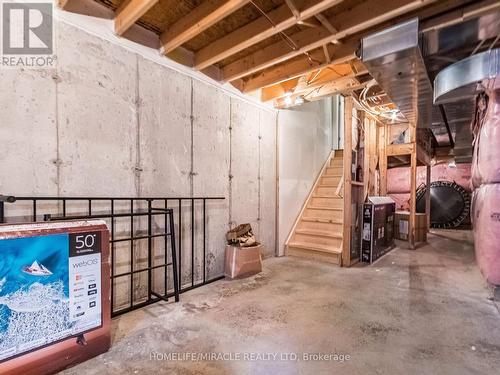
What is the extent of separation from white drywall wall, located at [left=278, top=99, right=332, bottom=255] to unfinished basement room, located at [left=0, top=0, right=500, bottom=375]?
0.49 m

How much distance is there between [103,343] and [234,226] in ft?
6.88

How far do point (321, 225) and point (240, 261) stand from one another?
198 centimetres

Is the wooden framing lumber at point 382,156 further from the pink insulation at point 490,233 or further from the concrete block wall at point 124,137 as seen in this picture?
the concrete block wall at point 124,137

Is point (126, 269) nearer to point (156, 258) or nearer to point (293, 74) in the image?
point (156, 258)

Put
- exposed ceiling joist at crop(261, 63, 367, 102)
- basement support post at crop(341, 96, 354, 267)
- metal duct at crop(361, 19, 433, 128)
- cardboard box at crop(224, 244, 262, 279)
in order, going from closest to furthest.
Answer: metal duct at crop(361, 19, 433, 128)
cardboard box at crop(224, 244, 262, 279)
exposed ceiling joist at crop(261, 63, 367, 102)
basement support post at crop(341, 96, 354, 267)

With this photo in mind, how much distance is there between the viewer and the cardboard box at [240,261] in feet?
10.5

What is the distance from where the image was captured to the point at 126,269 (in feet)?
7.99

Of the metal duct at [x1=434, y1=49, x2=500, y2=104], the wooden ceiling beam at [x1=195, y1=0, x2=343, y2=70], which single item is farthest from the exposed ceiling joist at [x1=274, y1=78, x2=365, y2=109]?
the wooden ceiling beam at [x1=195, y1=0, x2=343, y2=70]

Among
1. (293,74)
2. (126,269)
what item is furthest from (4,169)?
(293,74)

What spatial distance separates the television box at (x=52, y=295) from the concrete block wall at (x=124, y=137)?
56 centimetres

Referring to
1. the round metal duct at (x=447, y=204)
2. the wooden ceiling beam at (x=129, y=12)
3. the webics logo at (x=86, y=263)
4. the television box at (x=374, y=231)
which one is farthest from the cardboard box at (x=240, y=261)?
the round metal duct at (x=447, y=204)

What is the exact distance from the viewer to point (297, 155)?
193 inches

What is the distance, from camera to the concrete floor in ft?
5.34

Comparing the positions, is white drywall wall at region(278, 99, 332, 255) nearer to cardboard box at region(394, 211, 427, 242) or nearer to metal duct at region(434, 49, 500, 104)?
cardboard box at region(394, 211, 427, 242)
